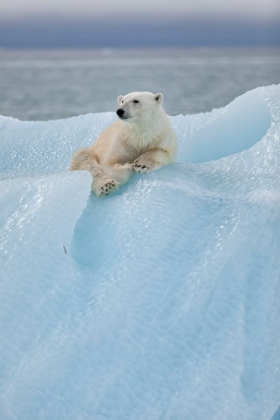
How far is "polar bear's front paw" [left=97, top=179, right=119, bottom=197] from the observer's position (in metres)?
1.95

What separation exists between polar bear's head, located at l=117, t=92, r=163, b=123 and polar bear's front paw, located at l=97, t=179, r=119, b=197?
0.34 meters

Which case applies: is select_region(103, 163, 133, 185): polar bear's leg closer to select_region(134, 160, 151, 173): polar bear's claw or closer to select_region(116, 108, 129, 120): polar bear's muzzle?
select_region(134, 160, 151, 173): polar bear's claw

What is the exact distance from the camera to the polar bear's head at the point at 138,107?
221 cm

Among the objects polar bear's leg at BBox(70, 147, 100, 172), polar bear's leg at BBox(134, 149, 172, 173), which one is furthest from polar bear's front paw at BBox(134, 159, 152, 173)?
polar bear's leg at BBox(70, 147, 100, 172)

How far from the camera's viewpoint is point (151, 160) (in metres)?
2.13

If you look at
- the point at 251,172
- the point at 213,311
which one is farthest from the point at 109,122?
the point at 213,311

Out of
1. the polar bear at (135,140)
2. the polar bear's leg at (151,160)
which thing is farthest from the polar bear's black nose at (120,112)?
the polar bear's leg at (151,160)

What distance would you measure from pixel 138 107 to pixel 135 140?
120 millimetres

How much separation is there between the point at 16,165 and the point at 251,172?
1001 millimetres

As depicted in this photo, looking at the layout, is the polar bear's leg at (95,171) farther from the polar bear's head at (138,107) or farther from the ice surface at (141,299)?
the polar bear's head at (138,107)

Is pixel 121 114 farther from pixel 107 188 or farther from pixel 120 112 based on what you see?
pixel 107 188

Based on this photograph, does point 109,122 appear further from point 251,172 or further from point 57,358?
point 57,358

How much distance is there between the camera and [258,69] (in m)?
16.3

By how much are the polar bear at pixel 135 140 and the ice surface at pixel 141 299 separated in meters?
0.22
